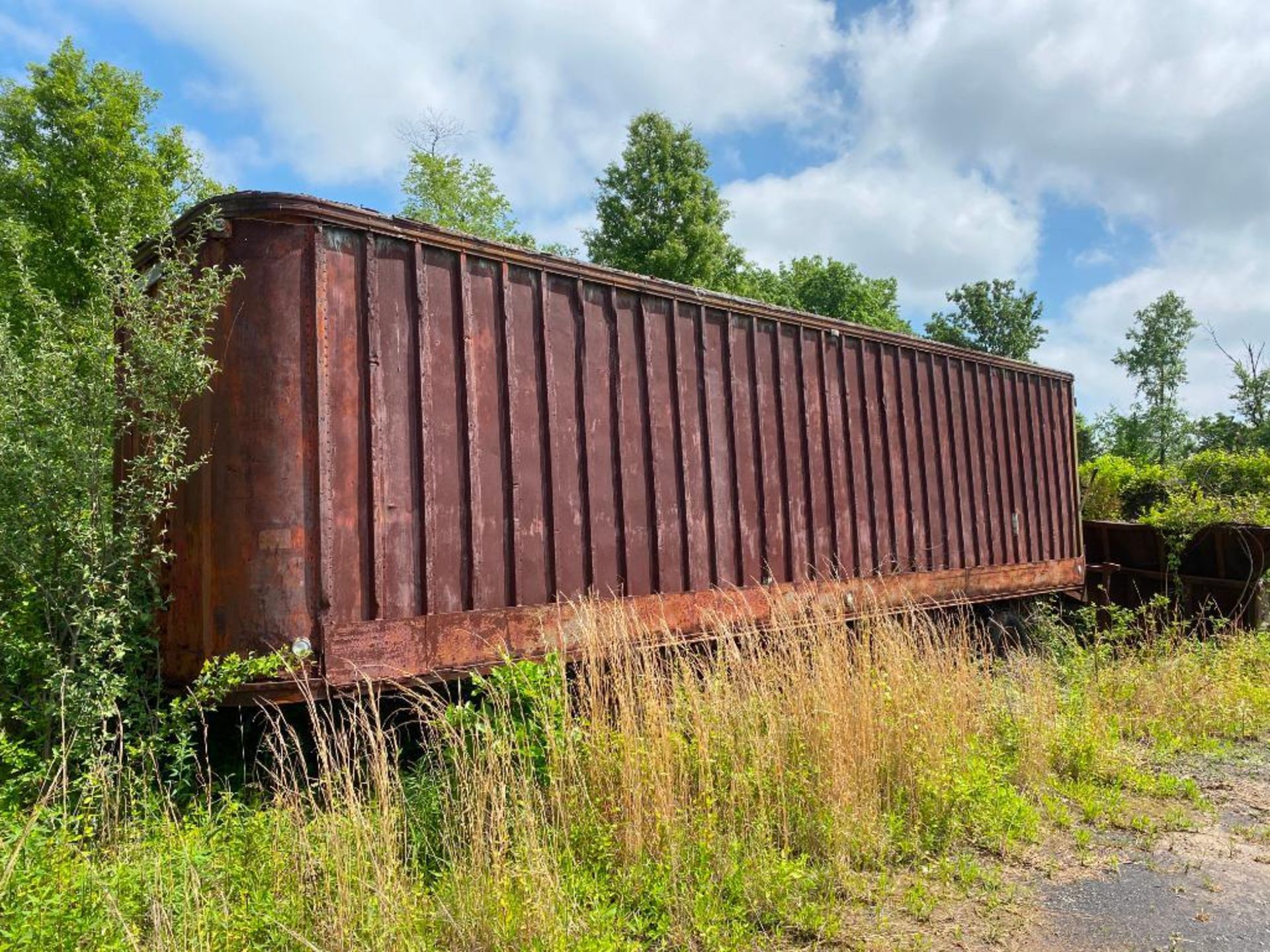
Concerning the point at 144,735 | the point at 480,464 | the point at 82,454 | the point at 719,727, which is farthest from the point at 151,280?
the point at 719,727

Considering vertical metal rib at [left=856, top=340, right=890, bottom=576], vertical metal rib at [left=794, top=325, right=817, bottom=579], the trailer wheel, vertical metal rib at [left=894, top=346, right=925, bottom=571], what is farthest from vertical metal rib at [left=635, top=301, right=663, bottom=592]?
the trailer wheel

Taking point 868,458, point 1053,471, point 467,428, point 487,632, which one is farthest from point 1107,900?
point 1053,471

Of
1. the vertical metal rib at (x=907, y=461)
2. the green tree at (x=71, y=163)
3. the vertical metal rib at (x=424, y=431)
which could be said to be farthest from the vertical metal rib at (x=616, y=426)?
the green tree at (x=71, y=163)

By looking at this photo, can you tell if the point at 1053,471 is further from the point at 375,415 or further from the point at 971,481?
the point at 375,415

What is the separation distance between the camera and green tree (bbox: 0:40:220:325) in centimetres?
1600

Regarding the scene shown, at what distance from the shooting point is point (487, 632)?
4.84m

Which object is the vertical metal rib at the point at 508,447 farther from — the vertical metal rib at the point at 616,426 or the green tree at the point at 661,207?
the green tree at the point at 661,207

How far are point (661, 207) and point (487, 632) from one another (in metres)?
24.2

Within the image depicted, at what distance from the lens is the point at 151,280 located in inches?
197

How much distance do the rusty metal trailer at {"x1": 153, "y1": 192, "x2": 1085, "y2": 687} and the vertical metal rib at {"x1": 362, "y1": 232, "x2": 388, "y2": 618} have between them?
0.04ft

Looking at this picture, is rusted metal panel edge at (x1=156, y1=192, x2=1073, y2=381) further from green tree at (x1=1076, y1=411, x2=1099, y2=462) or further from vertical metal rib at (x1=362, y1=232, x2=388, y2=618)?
green tree at (x1=1076, y1=411, x2=1099, y2=462)

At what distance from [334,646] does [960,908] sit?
3.13m

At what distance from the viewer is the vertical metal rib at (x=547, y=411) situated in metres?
5.26

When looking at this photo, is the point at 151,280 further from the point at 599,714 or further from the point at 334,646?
the point at 599,714
